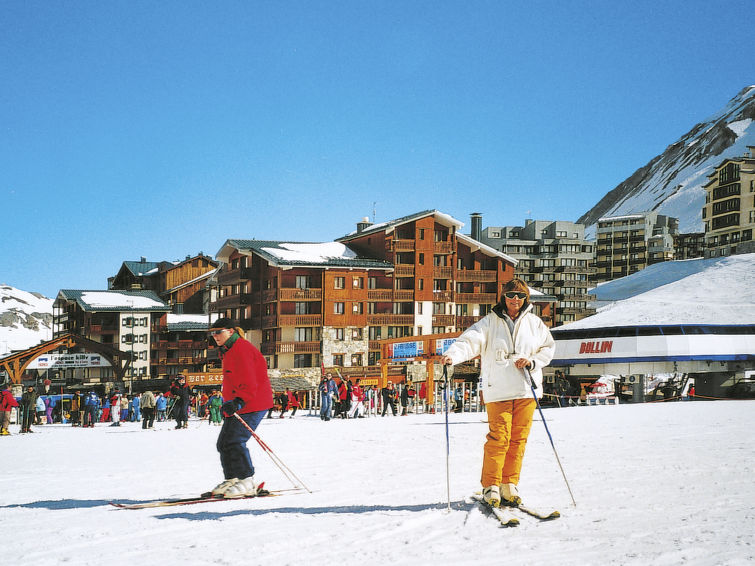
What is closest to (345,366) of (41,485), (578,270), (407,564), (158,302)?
(158,302)

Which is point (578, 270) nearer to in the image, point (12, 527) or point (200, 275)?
point (200, 275)

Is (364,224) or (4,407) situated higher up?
(364,224)

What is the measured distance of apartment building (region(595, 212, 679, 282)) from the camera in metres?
144

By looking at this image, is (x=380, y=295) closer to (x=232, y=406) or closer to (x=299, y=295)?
(x=299, y=295)

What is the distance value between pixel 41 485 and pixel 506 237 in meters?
108

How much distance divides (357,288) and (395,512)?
51311mm

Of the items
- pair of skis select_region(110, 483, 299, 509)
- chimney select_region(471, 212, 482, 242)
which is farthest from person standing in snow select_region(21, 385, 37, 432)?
chimney select_region(471, 212, 482, 242)

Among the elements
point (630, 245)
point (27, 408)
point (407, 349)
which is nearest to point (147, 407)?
point (27, 408)

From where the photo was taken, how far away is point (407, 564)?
4211mm

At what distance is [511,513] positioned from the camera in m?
5.39

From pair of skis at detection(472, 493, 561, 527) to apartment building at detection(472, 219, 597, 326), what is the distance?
96243 mm

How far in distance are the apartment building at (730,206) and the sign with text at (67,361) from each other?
82.9 metres

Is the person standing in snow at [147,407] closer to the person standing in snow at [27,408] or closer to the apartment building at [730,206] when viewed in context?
the person standing in snow at [27,408]

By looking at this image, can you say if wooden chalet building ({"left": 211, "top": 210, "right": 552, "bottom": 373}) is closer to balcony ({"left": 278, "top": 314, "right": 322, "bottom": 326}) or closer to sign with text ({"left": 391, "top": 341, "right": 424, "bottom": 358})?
balcony ({"left": 278, "top": 314, "right": 322, "bottom": 326})
